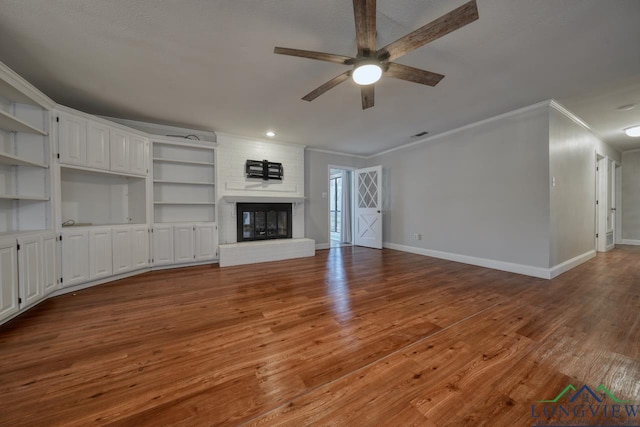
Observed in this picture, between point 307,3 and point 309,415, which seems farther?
point 307,3

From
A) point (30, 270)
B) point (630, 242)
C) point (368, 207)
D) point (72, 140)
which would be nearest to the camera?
point (30, 270)

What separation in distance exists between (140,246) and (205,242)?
97 cm

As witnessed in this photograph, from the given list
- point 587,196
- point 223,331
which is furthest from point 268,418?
point 587,196

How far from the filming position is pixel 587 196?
173 inches

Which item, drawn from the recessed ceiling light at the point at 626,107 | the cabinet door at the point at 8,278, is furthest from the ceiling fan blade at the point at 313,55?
the recessed ceiling light at the point at 626,107

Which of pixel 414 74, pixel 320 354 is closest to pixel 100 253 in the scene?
pixel 320 354

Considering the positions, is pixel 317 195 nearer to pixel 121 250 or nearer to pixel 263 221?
pixel 263 221

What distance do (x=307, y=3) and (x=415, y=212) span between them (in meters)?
4.58

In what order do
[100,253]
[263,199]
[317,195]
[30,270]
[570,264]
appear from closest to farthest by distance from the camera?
[30,270], [100,253], [570,264], [263,199], [317,195]

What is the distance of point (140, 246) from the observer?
3.77m

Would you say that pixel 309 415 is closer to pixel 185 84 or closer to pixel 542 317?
pixel 542 317

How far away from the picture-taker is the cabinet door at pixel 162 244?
3.98 m

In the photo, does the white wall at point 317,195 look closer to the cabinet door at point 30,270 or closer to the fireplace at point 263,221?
the fireplace at point 263,221

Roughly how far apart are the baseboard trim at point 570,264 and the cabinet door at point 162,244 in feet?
19.8
